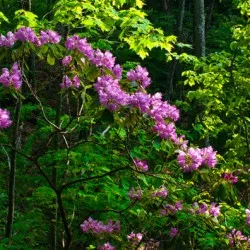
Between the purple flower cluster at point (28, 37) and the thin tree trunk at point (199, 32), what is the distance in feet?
19.5

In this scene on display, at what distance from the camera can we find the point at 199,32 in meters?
8.82

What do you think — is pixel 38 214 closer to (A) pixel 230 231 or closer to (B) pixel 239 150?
(A) pixel 230 231

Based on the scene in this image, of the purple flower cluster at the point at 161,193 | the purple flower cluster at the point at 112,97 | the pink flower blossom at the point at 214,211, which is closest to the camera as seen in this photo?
the purple flower cluster at the point at 112,97

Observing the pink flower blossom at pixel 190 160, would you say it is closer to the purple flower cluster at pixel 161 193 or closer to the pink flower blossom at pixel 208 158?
the pink flower blossom at pixel 208 158

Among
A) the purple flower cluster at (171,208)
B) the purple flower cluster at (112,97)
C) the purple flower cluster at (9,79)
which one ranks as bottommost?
the purple flower cluster at (171,208)

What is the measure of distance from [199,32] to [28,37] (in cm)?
633

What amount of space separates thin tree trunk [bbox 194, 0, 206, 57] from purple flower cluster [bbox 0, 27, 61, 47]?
5.95 m

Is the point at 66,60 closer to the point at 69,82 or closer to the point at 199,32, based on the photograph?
the point at 69,82

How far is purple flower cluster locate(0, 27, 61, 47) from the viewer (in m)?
2.99

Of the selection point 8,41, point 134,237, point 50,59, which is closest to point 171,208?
point 134,237

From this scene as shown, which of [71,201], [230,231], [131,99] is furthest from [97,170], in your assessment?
[131,99]

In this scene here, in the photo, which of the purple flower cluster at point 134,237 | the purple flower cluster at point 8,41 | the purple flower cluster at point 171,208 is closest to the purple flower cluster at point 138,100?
the purple flower cluster at point 8,41

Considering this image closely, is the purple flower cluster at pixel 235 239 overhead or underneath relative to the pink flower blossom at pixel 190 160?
underneath

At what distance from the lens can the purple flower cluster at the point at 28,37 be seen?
2.99 meters
